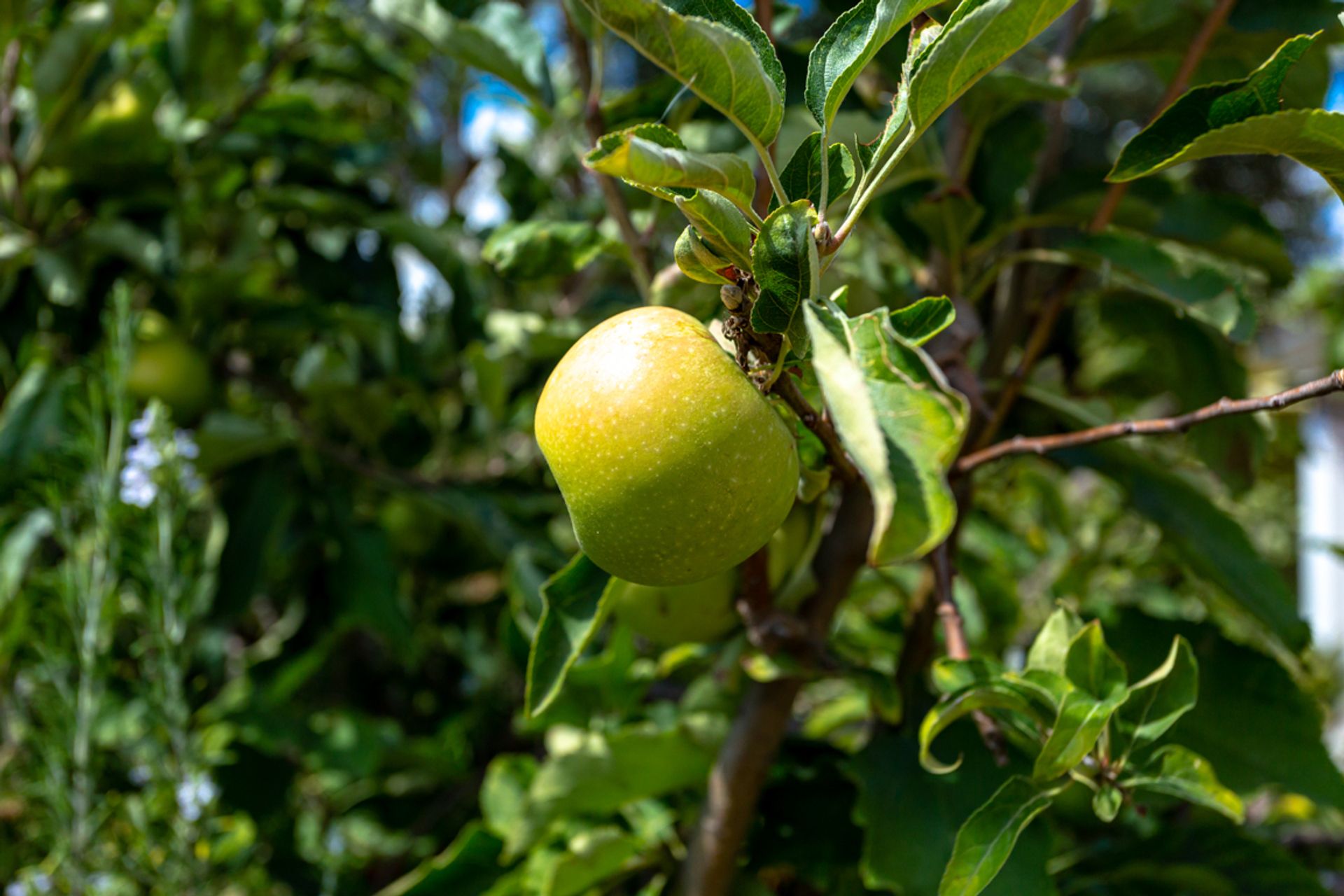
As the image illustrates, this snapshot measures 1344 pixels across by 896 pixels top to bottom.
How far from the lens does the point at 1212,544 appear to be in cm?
83

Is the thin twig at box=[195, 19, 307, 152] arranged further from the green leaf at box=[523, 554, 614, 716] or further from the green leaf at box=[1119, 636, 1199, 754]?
the green leaf at box=[1119, 636, 1199, 754]

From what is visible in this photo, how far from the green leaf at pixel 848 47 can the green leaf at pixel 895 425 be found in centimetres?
13

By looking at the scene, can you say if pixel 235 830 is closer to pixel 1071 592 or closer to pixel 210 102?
pixel 210 102

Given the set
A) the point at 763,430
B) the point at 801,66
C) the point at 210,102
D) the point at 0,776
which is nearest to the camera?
the point at 763,430

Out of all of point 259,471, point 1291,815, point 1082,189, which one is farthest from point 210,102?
point 1291,815

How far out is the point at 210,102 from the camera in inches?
53.3

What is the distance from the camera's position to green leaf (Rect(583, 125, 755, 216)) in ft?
1.29

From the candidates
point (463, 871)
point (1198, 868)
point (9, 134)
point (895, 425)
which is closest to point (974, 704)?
point (895, 425)

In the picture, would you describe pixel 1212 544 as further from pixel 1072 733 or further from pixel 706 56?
pixel 706 56

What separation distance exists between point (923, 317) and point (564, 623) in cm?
27

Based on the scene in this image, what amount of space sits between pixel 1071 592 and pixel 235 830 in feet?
3.41

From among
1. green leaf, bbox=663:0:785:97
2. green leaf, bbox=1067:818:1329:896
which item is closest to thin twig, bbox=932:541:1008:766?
green leaf, bbox=1067:818:1329:896

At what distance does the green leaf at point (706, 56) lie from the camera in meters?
0.43

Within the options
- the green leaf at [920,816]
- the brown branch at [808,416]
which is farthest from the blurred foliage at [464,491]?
the brown branch at [808,416]
